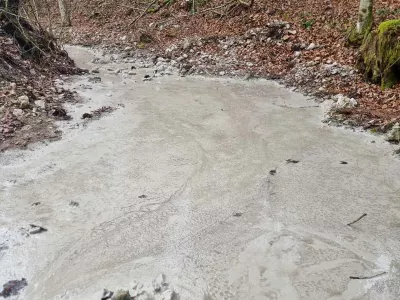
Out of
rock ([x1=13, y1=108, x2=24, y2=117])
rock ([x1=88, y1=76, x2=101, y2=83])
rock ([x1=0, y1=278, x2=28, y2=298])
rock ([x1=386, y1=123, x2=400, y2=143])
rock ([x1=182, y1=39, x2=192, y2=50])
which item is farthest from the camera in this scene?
rock ([x1=182, y1=39, x2=192, y2=50])

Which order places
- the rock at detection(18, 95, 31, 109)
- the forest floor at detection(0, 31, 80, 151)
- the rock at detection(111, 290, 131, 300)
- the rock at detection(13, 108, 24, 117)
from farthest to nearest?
the rock at detection(18, 95, 31, 109) < the rock at detection(13, 108, 24, 117) < the forest floor at detection(0, 31, 80, 151) < the rock at detection(111, 290, 131, 300)

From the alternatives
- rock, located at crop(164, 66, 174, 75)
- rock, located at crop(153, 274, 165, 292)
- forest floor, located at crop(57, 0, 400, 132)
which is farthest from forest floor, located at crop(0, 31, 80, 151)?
rock, located at crop(153, 274, 165, 292)

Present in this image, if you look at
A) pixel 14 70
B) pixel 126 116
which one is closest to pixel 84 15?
pixel 14 70

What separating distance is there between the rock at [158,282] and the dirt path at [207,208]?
0.07 m

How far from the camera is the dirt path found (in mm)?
2938

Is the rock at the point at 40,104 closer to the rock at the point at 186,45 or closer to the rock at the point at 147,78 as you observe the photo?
the rock at the point at 147,78

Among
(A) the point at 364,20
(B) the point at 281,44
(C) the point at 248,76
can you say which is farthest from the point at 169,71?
(A) the point at 364,20

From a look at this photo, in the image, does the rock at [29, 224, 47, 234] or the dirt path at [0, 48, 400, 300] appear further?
the rock at [29, 224, 47, 234]

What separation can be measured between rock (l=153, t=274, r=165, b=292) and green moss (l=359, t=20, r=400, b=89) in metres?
5.41

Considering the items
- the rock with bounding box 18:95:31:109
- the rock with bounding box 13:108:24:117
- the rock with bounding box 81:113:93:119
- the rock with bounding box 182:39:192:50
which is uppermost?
the rock with bounding box 18:95:31:109

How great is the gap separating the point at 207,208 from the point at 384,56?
4727 millimetres

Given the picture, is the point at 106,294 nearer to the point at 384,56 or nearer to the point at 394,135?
the point at 394,135

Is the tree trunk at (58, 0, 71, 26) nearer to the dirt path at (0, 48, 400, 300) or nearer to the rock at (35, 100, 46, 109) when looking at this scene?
the rock at (35, 100, 46, 109)

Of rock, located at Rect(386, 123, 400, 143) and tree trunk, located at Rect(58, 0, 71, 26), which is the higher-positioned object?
tree trunk, located at Rect(58, 0, 71, 26)
